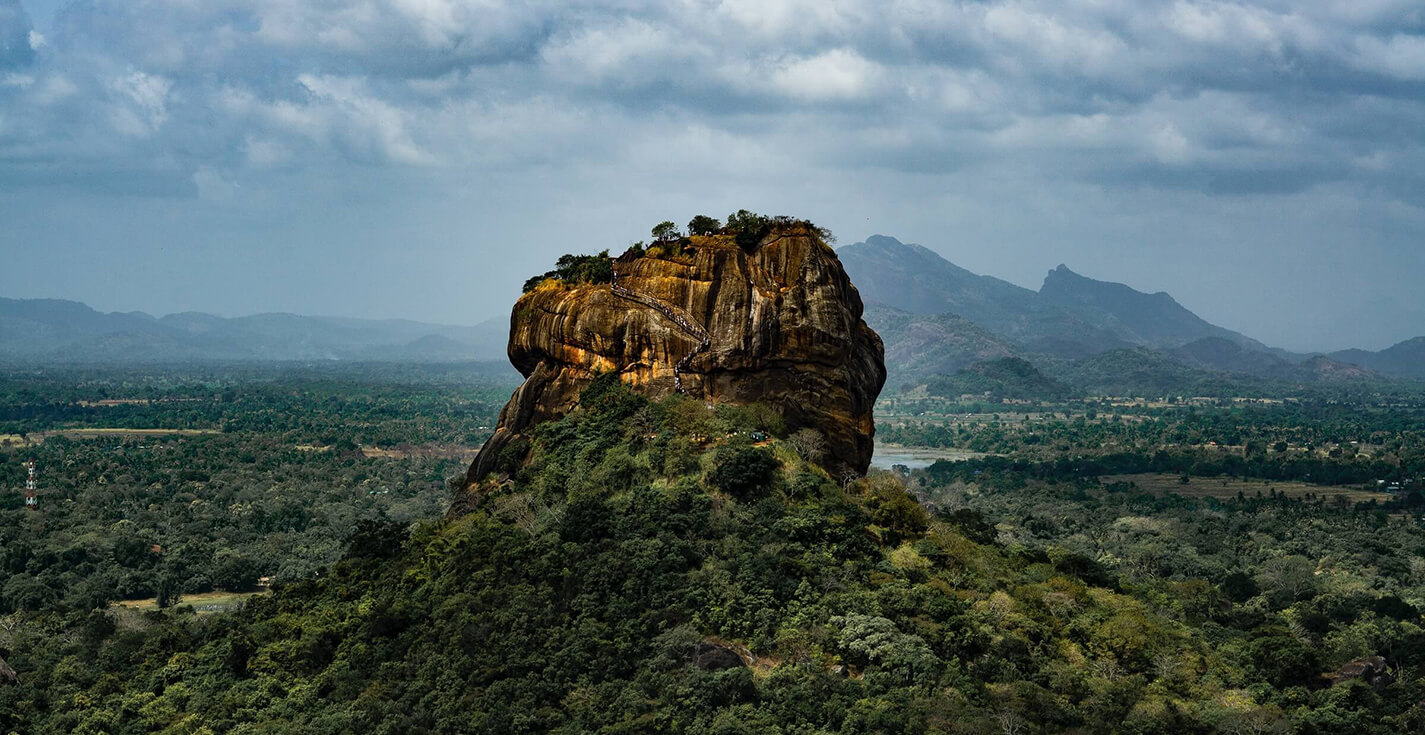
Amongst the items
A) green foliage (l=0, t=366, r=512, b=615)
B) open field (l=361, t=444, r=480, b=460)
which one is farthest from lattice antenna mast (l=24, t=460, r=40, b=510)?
open field (l=361, t=444, r=480, b=460)

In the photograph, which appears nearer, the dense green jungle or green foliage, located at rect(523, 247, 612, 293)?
the dense green jungle

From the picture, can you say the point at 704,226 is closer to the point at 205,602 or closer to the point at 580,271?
the point at 580,271

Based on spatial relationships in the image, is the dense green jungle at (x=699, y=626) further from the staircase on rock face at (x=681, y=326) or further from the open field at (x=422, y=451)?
the open field at (x=422, y=451)

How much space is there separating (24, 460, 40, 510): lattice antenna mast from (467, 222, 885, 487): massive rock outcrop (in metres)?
48.6

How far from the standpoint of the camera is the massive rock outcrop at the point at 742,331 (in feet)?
136

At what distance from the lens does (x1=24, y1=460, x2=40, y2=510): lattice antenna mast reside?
259 ft

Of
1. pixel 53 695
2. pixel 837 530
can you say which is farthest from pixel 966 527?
pixel 53 695

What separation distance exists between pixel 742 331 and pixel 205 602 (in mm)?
32237

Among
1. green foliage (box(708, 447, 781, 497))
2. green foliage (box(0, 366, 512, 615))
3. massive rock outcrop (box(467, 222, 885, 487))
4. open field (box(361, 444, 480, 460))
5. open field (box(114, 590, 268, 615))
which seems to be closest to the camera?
green foliage (box(708, 447, 781, 497))

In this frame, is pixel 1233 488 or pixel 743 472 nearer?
pixel 743 472

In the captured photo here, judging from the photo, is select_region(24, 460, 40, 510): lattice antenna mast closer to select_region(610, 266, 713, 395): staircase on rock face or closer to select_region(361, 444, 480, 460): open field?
select_region(361, 444, 480, 460): open field

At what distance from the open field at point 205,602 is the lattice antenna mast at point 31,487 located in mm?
23632

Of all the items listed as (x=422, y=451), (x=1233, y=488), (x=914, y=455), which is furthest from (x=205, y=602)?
(x=914, y=455)

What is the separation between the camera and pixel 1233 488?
10400 centimetres
